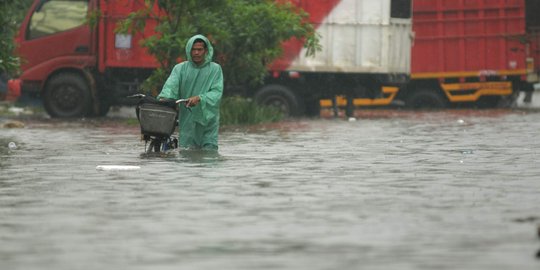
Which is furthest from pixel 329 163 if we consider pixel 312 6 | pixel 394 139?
pixel 312 6

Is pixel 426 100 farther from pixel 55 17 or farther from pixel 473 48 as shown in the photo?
pixel 55 17

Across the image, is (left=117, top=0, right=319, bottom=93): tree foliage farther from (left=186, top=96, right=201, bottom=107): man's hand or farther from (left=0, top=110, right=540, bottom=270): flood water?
(left=186, top=96, right=201, bottom=107): man's hand

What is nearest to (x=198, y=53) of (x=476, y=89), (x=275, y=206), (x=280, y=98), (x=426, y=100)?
(x=275, y=206)

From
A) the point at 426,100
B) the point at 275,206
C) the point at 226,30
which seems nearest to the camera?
the point at 275,206

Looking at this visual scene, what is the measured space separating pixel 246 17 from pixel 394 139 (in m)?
7.27

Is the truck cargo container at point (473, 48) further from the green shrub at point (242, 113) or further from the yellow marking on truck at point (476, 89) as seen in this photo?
the green shrub at point (242, 113)

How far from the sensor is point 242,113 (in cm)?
2802

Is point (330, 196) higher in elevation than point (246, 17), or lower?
lower

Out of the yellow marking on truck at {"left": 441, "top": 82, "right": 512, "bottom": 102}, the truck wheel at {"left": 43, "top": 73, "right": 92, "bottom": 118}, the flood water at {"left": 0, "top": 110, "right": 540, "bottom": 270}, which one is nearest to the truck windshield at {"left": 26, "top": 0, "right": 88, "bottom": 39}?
the truck wheel at {"left": 43, "top": 73, "right": 92, "bottom": 118}

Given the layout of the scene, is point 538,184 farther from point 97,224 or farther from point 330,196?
point 97,224

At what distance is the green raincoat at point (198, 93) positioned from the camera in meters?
17.3

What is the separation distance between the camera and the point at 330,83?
3256 centimetres

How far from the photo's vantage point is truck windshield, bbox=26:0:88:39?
104ft

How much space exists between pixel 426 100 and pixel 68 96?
9872 millimetres
